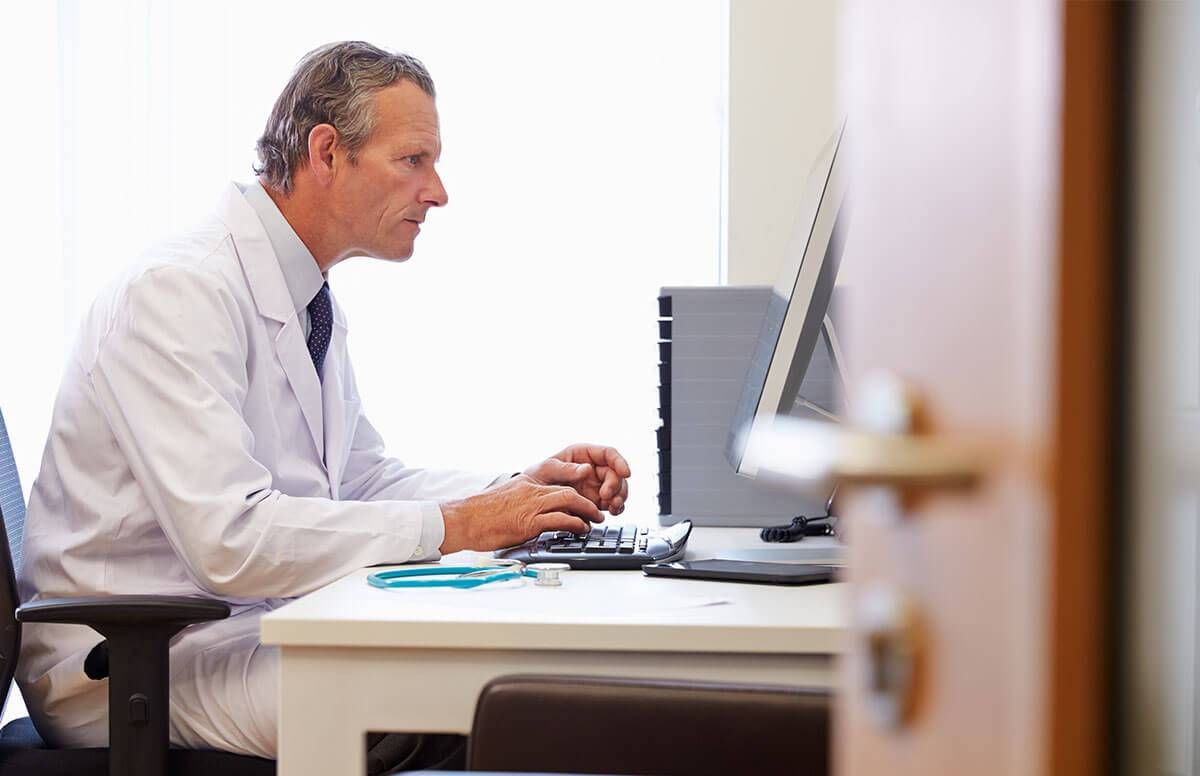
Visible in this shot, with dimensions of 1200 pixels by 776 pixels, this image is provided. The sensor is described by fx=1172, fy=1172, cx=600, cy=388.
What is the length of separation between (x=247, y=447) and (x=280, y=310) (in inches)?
9.5

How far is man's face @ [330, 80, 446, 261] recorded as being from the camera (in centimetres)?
165

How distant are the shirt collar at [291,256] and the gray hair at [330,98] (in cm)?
5

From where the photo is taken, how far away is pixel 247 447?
131 cm

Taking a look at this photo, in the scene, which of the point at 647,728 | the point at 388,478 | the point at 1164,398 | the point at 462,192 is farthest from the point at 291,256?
the point at 1164,398

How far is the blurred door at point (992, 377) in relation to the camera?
0.31 meters

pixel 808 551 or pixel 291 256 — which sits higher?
pixel 291 256

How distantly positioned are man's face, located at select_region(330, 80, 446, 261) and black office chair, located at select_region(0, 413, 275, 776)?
2.22 feet

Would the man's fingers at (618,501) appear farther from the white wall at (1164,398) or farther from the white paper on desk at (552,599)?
the white wall at (1164,398)

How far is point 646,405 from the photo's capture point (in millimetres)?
2668

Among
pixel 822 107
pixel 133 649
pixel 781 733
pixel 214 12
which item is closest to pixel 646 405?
pixel 822 107

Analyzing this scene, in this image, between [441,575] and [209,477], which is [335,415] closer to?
[209,477]

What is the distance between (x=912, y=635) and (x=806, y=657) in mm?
569

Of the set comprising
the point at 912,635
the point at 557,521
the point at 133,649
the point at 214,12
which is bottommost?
the point at 133,649

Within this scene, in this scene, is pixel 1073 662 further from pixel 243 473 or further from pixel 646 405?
pixel 646 405
